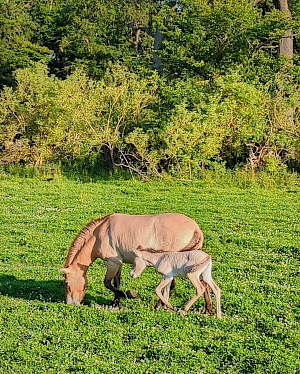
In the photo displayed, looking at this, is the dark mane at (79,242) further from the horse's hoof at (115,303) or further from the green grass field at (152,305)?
the horse's hoof at (115,303)

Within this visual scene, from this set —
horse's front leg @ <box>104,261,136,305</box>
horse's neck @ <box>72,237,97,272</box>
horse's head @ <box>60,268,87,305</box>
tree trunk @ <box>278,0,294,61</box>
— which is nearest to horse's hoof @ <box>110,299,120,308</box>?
horse's front leg @ <box>104,261,136,305</box>

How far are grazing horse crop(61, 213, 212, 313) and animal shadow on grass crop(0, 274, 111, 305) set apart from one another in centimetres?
45

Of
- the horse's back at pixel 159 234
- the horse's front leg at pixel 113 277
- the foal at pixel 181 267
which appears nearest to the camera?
the foal at pixel 181 267

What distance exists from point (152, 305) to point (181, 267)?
1.18 m

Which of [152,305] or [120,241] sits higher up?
[120,241]

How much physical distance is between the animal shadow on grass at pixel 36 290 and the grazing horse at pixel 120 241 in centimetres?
45

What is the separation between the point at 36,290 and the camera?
29.6ft

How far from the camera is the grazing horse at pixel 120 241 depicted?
25.6ft

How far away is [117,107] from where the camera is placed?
2261 cm

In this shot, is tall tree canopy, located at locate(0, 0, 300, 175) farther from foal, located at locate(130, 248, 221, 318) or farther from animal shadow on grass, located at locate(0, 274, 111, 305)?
foal, located at locate(130, 248, 221, 318)

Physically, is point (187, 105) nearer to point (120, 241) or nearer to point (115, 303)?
point (120, 241)

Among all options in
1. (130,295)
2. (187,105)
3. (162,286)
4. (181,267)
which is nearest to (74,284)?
(130,295)

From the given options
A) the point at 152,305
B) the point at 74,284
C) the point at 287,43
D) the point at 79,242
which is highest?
the point at 287,43

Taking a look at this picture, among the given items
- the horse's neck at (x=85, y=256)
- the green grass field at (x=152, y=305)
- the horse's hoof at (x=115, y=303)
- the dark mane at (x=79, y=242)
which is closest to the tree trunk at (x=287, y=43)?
the green grass field at (x=152, y=305)
